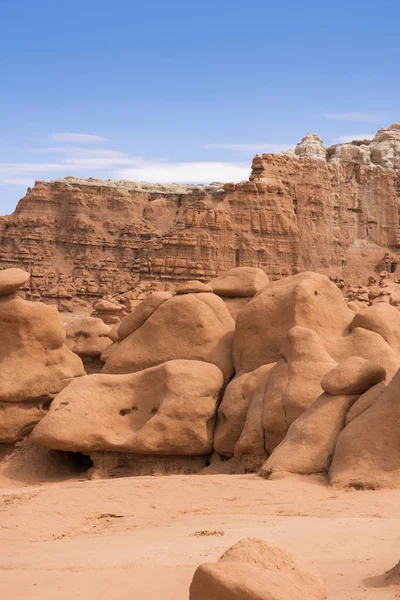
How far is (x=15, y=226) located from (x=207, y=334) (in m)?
46.0

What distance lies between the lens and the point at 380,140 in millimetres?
58750

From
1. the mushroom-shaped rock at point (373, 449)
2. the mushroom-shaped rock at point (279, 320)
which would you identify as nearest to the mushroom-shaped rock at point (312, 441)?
the mushroom-shaped rock at point (373, 449)

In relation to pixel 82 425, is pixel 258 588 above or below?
above

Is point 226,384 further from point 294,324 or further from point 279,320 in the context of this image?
point 294,324

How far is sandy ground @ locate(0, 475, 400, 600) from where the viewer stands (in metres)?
4.97

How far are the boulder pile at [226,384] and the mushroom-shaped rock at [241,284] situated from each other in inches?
0.7

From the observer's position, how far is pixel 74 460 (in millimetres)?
11906

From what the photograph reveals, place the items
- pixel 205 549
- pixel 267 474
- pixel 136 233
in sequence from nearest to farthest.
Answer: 1. pixel 205 549
2. pixel 267 474
3. pixel 136 233

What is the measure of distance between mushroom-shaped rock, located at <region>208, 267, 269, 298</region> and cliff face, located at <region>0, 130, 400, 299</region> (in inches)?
1419

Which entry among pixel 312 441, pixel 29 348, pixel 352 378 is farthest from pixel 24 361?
pixel 352 378

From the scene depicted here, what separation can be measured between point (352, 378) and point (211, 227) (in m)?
42.1

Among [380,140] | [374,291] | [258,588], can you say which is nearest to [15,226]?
[380,140]


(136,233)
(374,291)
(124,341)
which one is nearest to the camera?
(124,341)

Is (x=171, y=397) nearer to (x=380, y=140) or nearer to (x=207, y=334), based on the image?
(x=207, y=334)
